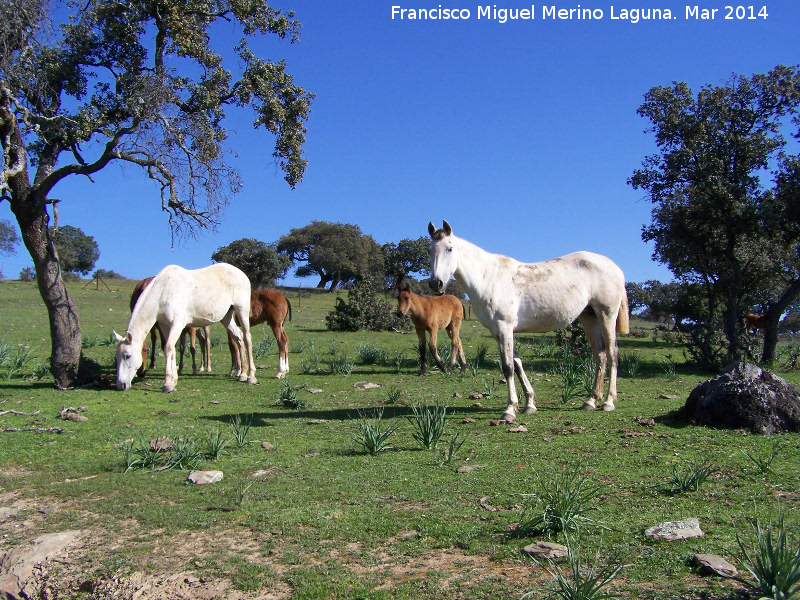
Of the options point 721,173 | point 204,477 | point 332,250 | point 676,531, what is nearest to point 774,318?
point 721,173

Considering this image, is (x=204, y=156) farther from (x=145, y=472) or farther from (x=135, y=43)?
(x=145, y=472)

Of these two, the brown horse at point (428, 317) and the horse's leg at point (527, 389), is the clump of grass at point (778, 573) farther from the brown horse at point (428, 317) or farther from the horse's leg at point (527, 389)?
the brown horse at point (428, 317)

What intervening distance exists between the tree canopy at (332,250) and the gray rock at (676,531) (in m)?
60.7

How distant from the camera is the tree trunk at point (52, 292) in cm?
1048

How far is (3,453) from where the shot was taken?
654cm

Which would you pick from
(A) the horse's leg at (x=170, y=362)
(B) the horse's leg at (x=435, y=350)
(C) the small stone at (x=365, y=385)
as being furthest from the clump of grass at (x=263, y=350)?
(C) the small stone at (x=365, y=385)

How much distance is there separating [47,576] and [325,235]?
6613 cm

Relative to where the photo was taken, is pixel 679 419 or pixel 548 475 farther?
pixel 679 419

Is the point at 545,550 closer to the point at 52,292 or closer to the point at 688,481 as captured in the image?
the point at 688,481

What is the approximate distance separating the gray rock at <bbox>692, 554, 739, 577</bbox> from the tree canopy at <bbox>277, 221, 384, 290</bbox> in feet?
201

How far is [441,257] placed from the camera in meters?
7.55

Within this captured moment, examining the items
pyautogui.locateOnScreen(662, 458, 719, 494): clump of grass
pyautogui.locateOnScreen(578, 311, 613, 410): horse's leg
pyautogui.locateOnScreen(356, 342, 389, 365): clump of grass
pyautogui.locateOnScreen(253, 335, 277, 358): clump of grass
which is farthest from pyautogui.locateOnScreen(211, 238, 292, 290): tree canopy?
pyautogui.locateOnScreen(662, 458, 719, 494): clump of grass

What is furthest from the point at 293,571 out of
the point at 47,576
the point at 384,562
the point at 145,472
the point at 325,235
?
the point at 325,235

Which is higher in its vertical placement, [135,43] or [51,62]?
[135,43]
